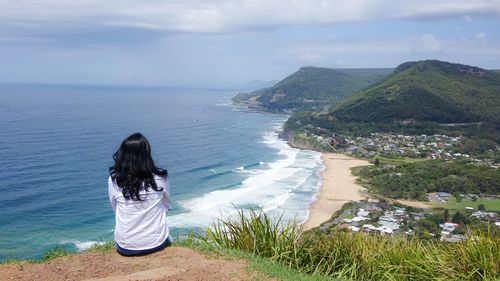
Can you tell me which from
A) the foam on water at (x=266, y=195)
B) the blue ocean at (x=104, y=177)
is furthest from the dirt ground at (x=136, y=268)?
the foam on water at (x=266, y=195)

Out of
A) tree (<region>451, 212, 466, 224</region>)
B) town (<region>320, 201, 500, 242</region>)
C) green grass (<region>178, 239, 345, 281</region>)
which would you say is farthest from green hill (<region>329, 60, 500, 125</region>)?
green grass (<region>178, 239, 345, 281</region>)

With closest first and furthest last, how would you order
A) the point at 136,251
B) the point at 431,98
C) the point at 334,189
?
the point at 136,251 → the point at 334,189 → the point at 431,98

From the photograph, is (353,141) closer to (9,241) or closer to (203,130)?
(203,130)

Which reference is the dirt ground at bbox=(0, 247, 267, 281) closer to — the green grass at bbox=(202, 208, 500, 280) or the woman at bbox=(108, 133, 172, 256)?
the woman at bbox=(108, 133, 172, 256)

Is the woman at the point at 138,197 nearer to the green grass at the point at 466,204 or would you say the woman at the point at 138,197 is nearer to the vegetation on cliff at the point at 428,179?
the green grass at the point at 466,204

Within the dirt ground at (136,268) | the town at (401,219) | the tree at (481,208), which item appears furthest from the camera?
the tree at (481,208)

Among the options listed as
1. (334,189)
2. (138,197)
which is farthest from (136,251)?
(334,189)

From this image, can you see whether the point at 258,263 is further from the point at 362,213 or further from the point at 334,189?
the point at 334,189
